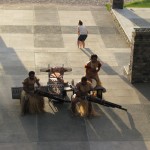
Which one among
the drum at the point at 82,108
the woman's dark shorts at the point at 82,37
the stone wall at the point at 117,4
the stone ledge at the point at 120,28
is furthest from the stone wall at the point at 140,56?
the stone wall at the point at 117,4

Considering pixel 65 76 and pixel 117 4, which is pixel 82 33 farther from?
pixel 117 4

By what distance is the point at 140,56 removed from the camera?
16594 millimetres

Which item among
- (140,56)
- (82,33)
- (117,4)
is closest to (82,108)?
(140,56)

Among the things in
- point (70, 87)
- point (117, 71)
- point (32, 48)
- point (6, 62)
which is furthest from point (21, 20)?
point (70, 87)

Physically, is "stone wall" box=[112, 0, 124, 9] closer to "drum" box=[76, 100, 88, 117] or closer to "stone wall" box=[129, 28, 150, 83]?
"stone wall" box=[129, 28, 150, 83]

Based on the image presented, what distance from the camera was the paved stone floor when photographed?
1343 cm

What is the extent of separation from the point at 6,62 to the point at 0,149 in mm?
5844

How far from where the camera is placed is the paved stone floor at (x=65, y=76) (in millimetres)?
13430

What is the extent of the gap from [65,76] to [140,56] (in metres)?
2.71

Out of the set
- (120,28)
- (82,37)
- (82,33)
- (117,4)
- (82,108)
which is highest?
(117,4)

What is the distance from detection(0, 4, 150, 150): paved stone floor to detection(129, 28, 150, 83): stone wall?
33 cm

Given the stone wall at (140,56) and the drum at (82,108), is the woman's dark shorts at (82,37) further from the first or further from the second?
the drum at (82,108)

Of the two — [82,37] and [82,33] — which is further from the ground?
[82,33]

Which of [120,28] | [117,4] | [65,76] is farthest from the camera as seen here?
[117,4]
